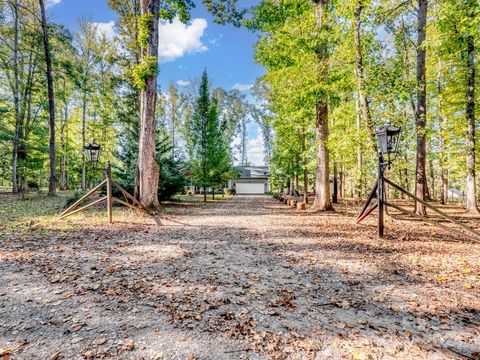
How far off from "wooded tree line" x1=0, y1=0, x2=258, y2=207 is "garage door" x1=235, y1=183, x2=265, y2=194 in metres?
16.6

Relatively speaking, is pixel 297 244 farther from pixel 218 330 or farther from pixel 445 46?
pixel 445 46

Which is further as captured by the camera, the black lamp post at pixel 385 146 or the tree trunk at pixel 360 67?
the tree trunk at pixel 360 67

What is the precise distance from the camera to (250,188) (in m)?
40.7

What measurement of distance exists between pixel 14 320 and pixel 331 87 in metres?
10.3

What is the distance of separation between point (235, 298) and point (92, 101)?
2487cm

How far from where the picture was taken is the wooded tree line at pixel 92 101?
9.64m

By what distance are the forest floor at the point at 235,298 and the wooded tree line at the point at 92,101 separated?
571 centimetres

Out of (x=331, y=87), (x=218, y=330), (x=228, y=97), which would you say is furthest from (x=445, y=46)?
(x=228, y=97)

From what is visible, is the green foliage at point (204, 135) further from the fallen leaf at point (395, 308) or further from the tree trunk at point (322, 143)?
the fallen leaf at point (395, 308)

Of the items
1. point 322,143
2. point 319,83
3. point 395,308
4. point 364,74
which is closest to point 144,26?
point 319,83

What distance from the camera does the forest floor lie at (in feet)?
7.02

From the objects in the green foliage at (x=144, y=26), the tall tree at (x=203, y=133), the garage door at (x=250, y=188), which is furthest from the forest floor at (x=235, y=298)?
the garage door at (x=250, y=188)

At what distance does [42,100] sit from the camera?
1844cm

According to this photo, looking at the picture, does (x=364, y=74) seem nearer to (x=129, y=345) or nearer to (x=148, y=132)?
(x=148, y=132)
